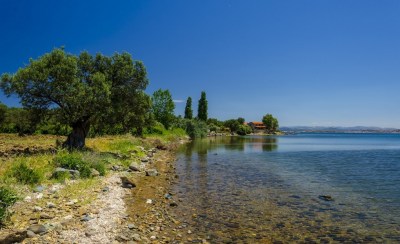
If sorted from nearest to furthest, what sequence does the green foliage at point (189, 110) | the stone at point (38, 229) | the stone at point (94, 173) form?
the stone at point (38, 229)
the stone at point (94, 173)
the green foliage at point (189, 110)

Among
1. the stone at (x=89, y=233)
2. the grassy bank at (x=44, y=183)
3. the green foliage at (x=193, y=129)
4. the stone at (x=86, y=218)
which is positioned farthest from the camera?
the green foliage at (x=193, y=129)

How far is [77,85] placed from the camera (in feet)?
85.8

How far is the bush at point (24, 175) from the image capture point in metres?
13.9

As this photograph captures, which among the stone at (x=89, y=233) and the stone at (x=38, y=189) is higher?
the stone at (x=38, y=189)

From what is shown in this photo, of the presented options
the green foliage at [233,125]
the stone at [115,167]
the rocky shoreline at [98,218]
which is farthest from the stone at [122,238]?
the green foliage at [233,125]

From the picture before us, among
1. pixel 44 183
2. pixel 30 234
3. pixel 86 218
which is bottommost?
pixel 86 218

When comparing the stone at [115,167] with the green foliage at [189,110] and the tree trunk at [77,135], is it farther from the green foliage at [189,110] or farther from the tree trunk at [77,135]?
the green foliage at [189,110]

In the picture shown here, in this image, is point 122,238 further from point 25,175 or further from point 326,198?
point 326,198

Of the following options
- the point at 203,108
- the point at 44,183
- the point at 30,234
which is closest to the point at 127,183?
the point at 44,183

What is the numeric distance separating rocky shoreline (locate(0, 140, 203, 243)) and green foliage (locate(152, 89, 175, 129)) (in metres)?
76.7

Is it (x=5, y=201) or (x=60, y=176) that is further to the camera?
(x=60, y=176)

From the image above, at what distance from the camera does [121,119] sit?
31031 mm

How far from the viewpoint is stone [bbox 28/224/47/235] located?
8.93 meters

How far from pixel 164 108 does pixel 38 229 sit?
86890 mm
